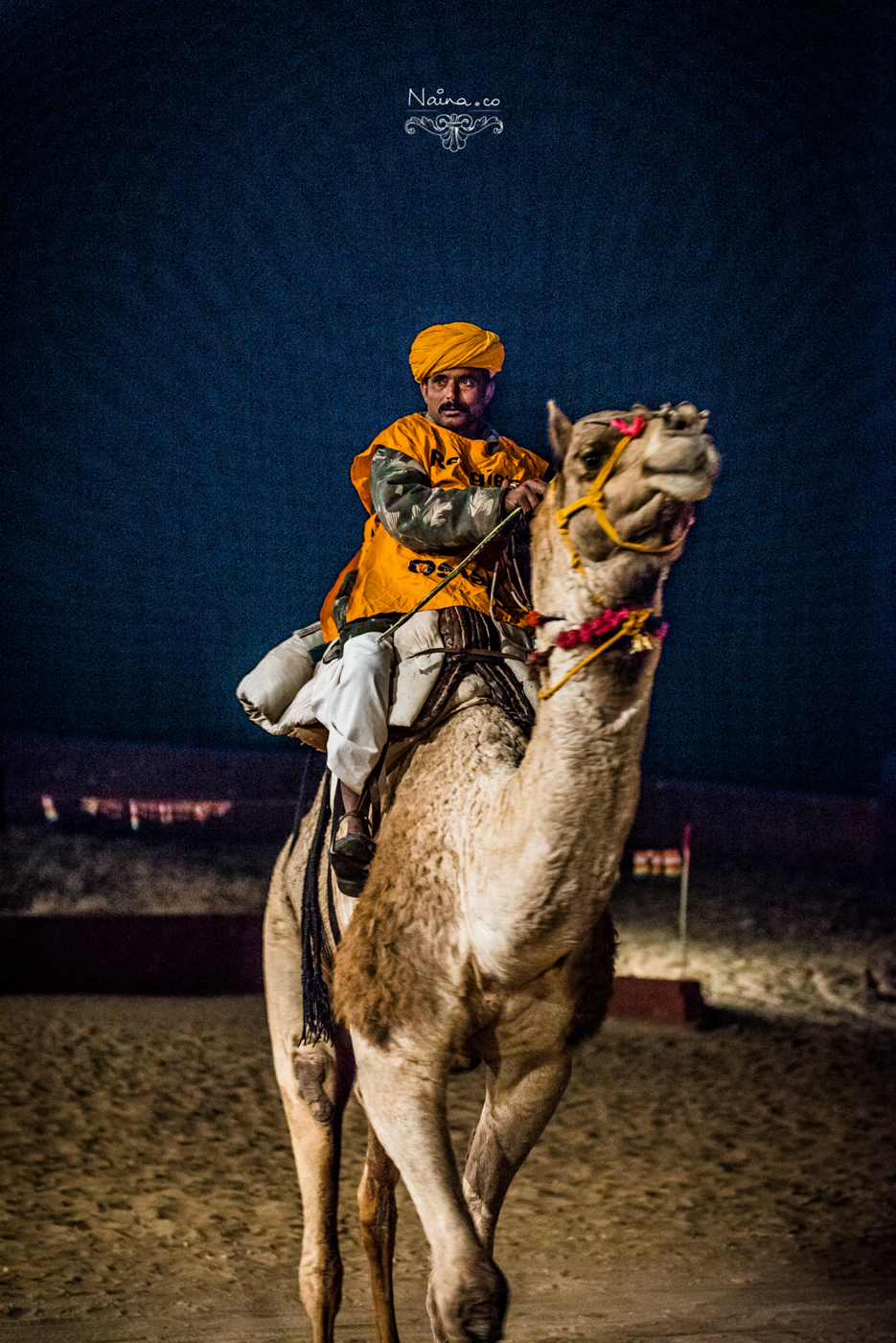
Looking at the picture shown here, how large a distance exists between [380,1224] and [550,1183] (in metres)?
1.98

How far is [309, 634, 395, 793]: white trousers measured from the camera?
2.46 metres

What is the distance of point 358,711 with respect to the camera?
2.46 metres

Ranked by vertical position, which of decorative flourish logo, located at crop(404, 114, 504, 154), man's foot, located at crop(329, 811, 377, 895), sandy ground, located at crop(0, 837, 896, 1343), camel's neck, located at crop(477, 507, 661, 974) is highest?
decorative flourish logo, located at crop(404, 114, 504, 154)

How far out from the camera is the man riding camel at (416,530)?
2.45m

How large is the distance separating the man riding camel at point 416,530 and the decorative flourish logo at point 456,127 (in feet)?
4.77

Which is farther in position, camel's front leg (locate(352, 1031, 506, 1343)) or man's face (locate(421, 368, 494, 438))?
man's face (locate(421, 368, 494, 438))

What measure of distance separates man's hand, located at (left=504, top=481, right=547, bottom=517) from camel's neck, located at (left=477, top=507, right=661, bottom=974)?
0.17 metres

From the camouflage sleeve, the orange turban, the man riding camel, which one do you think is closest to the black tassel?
the man riding camel

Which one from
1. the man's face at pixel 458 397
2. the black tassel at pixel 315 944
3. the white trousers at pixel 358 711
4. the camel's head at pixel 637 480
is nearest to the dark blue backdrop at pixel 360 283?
the man's face at pixel 458 397

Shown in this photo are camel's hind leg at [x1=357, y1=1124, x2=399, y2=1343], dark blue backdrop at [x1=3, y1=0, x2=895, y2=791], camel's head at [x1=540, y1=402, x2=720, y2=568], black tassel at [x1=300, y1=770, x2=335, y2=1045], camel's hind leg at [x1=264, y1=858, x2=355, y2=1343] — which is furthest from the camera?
dark blue backdrop at [x1=3, y1=0, x2=895, y2=791]

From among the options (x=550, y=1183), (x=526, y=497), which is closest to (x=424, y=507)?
(x=526, y=497)

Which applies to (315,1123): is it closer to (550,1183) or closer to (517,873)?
(517,873)

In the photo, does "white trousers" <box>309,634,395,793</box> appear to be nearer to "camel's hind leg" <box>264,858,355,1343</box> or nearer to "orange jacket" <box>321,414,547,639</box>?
"orange jacket" <box>321,414,547,639</box>

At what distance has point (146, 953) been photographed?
24.0ft
